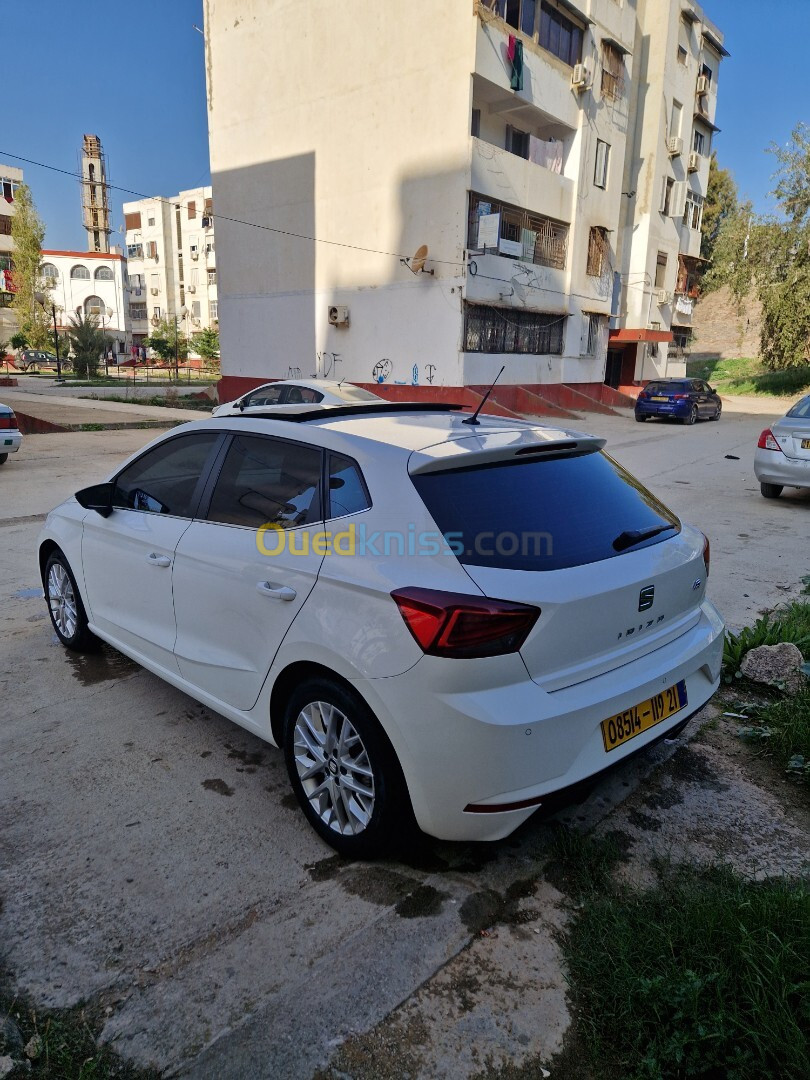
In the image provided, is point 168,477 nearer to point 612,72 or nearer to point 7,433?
point 7,433

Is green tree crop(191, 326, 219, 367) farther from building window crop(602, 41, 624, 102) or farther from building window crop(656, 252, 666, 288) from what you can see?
building window crop(602, 41, 624, 102)

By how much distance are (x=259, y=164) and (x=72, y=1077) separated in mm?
29016

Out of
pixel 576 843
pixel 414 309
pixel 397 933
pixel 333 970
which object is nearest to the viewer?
pixel 333 970

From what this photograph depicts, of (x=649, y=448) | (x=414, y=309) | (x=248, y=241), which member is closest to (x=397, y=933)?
(x=649, y=448)

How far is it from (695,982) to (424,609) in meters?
1.25

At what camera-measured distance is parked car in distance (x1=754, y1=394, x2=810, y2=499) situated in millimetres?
8891

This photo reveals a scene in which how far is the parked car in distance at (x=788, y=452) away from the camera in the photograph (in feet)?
29.2

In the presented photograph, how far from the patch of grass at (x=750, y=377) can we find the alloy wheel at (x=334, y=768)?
40097mm

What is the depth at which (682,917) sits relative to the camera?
221 cm

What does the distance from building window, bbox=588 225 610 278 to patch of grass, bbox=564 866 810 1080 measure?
92.3 feet

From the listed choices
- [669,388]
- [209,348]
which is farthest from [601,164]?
[209,348]

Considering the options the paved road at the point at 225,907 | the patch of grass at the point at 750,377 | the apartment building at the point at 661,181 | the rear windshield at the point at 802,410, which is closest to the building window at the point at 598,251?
the apartment building at the point at 661,181

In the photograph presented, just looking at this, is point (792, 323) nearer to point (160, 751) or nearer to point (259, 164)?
point (259, 164)

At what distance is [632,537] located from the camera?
278cm
